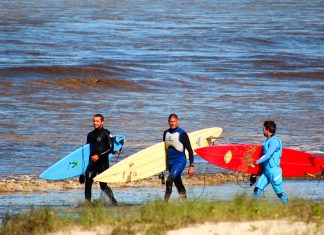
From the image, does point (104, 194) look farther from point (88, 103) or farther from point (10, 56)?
point (10, 56)

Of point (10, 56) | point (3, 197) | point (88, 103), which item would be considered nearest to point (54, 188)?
point (3, 197)

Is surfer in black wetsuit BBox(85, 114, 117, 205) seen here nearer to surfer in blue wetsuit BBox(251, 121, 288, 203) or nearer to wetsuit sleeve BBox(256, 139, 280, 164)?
surfer in blue wetsuit BBox(251, 121, 288, 203)

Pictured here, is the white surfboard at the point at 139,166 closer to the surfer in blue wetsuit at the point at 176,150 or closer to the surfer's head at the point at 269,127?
the surfer in blue wetsuit at the point at 176,150

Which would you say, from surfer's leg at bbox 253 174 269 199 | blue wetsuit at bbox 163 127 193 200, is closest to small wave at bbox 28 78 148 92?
blue wetsuit at bbox 163 127 193 200

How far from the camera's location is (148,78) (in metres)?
36.8

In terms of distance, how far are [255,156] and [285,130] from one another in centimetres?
939

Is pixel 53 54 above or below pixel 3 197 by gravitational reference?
above

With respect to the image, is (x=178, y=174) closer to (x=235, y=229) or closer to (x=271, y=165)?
(x=271, y=165)

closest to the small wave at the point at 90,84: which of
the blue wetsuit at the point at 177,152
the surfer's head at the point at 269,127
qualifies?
the blue wetsuit at the point at 177,152

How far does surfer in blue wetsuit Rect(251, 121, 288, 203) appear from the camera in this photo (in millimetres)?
13625

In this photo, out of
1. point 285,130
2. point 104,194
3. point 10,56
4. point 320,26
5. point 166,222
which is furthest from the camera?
point 320,26

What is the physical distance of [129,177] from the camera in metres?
16.1

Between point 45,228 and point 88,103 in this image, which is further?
point 88,103

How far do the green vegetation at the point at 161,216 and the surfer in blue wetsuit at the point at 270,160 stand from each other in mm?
2045
